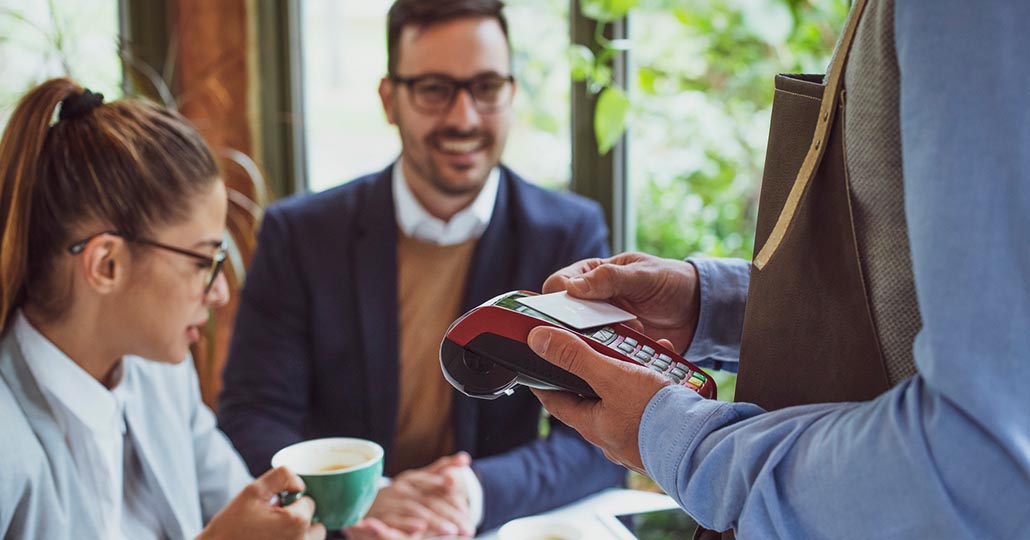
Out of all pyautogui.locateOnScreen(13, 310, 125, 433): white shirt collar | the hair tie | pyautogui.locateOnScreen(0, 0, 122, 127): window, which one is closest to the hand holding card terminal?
pyautogui.locateOnScreen(13, 310, 125, 433): white shirt collar

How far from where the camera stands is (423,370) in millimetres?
1945

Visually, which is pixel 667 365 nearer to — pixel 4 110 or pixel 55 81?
pixel 55 81

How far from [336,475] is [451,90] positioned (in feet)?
3.35

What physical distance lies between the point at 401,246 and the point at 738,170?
88 centimetres

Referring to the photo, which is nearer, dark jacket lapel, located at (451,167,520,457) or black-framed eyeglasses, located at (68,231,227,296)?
black-framed eyeglasses, located at (68,231,227,296)

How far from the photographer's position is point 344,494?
3.85 ft

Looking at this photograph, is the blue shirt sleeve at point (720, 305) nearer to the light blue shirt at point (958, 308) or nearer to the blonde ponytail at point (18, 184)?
the light blue shirt at point (958, 308)

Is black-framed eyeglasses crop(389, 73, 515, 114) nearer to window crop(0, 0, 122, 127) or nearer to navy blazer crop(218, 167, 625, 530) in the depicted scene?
navy blazer crop(218, 167, 625, 530)

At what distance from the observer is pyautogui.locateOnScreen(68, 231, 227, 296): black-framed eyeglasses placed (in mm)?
1255

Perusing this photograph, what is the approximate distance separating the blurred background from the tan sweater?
517 millimetres

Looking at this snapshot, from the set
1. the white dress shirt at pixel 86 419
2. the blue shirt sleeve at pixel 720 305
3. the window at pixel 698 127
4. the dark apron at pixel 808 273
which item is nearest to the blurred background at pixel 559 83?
the window at pixel 698 127

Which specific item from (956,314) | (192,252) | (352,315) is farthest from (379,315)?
(956,314)

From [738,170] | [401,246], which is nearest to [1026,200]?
[401,246]

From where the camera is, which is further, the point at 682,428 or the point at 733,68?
the point at 733,68
